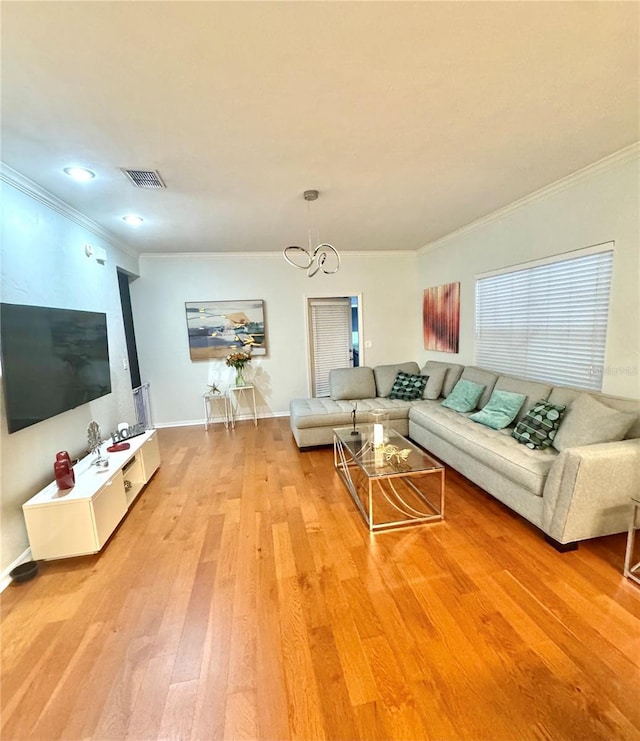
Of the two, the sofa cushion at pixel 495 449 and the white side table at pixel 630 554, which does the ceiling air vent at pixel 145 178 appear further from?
the white side table at pixel 630 554

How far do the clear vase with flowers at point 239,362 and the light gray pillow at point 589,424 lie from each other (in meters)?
3.94

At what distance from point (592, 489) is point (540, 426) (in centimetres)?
67

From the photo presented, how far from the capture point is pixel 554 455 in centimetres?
236

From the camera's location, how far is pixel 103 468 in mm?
Answer: 2459

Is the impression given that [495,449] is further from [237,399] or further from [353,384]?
[237,399]

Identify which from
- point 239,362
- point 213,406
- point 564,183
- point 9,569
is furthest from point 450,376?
point 9,569

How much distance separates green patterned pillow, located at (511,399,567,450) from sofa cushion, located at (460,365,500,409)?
847 mm

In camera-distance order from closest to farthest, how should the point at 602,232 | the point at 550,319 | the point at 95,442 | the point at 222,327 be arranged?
the point at 602,232 < the point at 95,442 < the point at 550,319 < the point at 222,327

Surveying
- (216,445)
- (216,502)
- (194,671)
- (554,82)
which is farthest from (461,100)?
(216,445)

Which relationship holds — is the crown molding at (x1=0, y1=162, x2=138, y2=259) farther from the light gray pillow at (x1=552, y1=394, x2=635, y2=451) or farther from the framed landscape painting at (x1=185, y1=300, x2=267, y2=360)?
the light gray pillow at (x1=552, y1=394, x2=635, y2=451)

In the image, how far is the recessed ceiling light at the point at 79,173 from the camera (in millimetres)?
2197

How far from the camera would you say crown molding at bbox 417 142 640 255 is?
2.24 m

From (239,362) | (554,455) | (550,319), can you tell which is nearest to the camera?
(554,455)

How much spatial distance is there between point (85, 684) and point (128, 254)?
4391 millimetres
